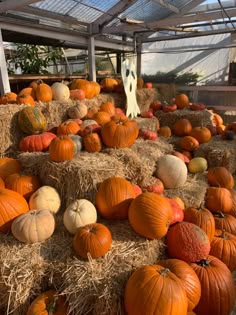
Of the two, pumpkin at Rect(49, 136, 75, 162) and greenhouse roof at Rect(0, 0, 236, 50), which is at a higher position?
greenhouse roof at Rect(0, 0, 236, 50)

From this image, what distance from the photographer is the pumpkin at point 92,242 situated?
65.0 inches

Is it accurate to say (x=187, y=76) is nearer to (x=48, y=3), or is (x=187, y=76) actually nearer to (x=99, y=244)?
(x=48, y=3)

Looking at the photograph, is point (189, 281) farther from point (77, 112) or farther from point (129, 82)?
point (129, 82)

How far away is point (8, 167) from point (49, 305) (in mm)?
1583

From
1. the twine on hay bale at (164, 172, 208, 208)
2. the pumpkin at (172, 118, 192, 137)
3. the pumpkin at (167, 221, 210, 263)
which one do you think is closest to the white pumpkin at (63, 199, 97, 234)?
the pumpkin at (167, 221, 210, 263)

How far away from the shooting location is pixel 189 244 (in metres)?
1.83

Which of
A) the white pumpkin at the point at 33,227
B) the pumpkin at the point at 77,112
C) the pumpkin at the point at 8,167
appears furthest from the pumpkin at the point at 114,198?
the pumpkin at the point at 77,112

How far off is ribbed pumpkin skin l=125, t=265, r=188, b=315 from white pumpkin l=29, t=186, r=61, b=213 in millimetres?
1039

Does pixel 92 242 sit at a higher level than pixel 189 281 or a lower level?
higher

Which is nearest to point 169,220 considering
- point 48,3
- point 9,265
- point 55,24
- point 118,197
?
point 118,197

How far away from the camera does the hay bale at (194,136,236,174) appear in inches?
146

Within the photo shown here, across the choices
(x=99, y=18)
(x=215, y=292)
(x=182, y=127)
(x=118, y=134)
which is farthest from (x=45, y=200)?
(x=99, y=18)

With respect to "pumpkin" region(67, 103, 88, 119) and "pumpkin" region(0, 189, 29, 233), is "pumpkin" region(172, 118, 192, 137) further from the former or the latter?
"pumpkin" region(0, 189, 29, 233)

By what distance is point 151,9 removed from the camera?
4.77 m
